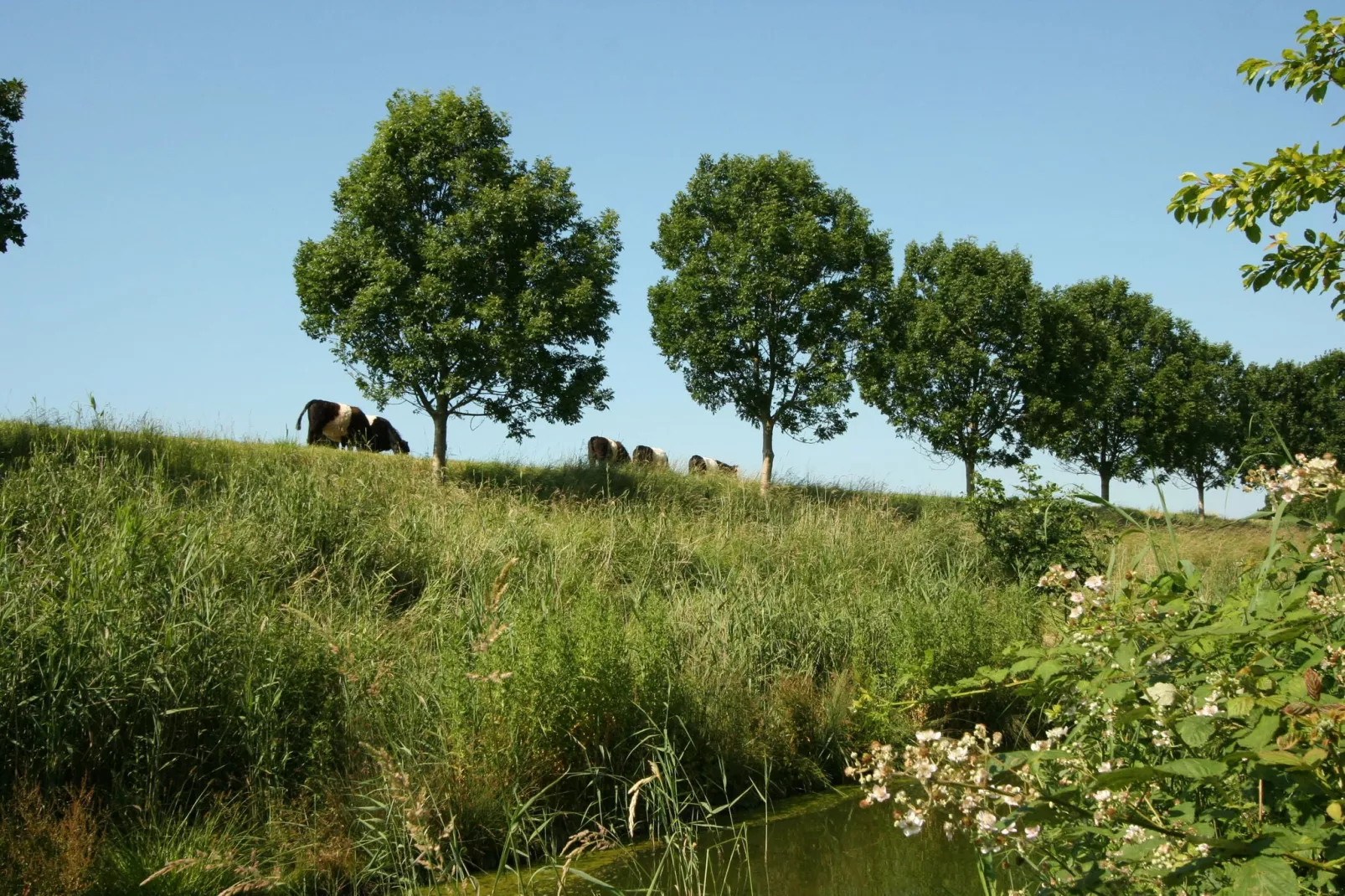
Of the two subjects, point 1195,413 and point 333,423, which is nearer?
point 333,423

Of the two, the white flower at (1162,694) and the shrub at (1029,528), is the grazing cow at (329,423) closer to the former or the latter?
the shrub at (1029,528)

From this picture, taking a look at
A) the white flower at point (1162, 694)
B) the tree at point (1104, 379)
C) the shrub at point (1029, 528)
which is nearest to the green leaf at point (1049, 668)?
the white flower at point (1162, 694)

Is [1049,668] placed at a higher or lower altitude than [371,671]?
higher

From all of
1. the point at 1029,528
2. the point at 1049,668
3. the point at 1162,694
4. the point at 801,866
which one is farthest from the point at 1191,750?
the point at 1029,528

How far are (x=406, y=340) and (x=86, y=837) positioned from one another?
44.7 ft

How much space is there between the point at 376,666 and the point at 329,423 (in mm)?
17073

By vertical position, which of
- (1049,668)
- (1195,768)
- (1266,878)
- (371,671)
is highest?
(1049,668)

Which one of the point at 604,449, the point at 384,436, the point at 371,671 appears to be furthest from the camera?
the point at 604,449

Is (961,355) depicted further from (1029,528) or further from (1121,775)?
(1121,775)

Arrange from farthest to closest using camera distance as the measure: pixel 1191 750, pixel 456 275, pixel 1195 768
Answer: pixel 456 275 < pixel 1191 750 < pixel 1195 768

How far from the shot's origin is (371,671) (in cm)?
694

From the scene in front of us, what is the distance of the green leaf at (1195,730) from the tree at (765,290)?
21.0 meters

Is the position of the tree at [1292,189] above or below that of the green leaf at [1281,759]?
above

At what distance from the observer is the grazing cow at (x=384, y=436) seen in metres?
24.0
